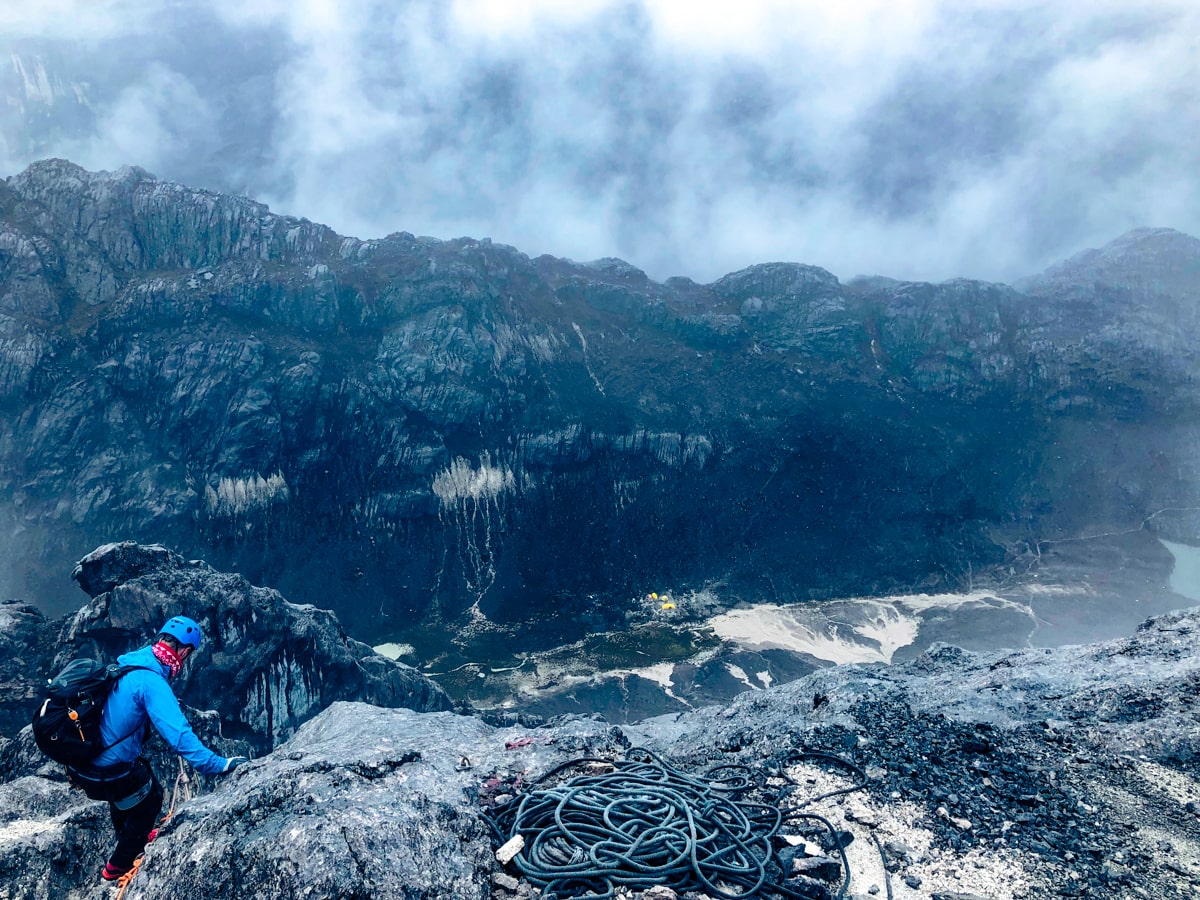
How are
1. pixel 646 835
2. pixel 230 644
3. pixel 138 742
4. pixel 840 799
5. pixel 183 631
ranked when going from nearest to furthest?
pixel 646 835
pixel 138 742
pixel 183 631
pixel 840 799
pixel 230 644

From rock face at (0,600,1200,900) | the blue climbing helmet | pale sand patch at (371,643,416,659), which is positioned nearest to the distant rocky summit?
rock face at (0,600,1200,900)

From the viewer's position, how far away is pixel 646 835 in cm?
740

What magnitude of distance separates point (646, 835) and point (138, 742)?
6649mm

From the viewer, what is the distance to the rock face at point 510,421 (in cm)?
6925

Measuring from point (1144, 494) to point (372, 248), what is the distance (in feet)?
384

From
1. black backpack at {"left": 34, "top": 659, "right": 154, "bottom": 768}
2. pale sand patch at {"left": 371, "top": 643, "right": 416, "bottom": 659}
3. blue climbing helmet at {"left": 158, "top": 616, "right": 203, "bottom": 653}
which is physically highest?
blue climbing helmet at {"left": 158, "top": 616, "right": 203, "bottom": 653}

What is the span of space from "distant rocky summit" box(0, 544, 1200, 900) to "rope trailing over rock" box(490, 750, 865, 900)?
174 mm

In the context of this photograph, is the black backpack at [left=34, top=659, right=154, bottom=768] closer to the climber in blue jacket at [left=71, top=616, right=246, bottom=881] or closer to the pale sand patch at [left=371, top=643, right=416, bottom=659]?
the climber in blue jacket at [left=71, top=616, right=246, bottom=881]

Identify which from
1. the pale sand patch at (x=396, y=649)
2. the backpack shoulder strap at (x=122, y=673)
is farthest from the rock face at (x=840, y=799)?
the pale sand patch at (x=396, y=649)

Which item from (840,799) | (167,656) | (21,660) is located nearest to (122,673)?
(167,656)

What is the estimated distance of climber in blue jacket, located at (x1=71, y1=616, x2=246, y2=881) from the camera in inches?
303

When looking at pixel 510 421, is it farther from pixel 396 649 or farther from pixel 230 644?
pixel 230 644

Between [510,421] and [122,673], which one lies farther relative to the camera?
[510,421]

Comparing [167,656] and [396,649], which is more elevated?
[167,656]
